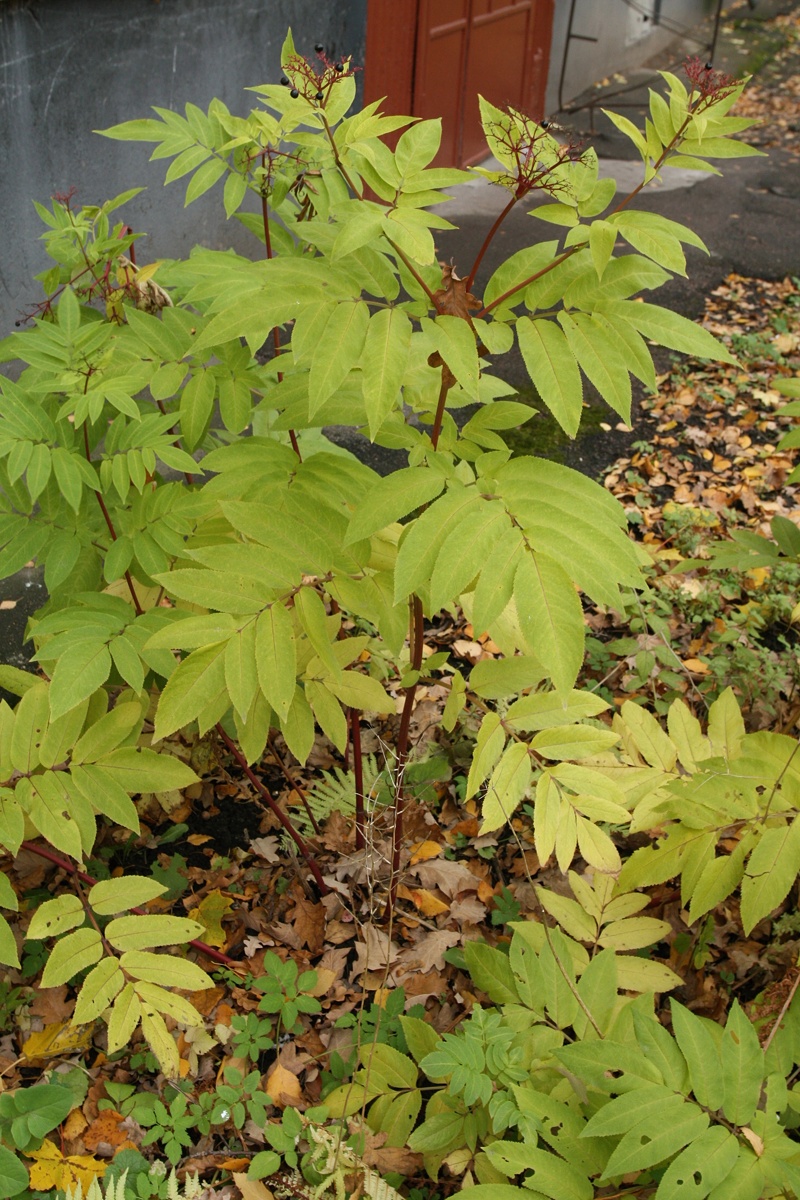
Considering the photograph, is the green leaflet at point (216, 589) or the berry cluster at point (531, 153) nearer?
the berry cluster at point (531, 153)

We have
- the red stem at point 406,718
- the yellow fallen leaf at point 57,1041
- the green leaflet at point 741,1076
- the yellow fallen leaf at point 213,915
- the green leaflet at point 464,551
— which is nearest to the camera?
the green leaflet at point 464,551

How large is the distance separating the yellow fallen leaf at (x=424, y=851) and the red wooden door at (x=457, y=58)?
4583mm

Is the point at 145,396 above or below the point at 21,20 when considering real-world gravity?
below

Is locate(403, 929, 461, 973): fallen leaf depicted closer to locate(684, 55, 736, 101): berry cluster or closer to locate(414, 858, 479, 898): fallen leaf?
locate(414, 858, 479, 898): fallen leaf

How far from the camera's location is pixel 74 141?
4.37 m

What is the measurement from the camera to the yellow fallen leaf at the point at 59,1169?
2.10 metres

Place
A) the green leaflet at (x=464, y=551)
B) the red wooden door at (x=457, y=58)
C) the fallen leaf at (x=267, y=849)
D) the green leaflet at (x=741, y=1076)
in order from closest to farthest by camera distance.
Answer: the green leaflet at (x=464, y=551) < the green leaflet at (x=741, y=1076) < the fallen leaf at (x=267, y=849) < the red wooden door at (x=457, y=58)

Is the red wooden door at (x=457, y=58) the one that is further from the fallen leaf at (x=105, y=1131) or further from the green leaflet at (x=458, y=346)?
the fallen leaf at (x=105, y=1131)

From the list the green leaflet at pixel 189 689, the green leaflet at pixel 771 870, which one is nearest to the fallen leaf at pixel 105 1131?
the green leaflet at pixel 189 689

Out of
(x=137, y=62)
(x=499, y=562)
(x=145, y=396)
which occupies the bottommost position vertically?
(x=145, y=396)

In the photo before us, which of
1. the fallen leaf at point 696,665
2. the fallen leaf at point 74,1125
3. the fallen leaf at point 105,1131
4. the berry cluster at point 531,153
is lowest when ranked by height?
the fallen leaf at point 74,1125

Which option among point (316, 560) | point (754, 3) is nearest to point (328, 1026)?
point (316, 560)

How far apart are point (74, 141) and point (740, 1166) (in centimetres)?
461

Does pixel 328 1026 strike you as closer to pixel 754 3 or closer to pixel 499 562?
pixel 499 562
